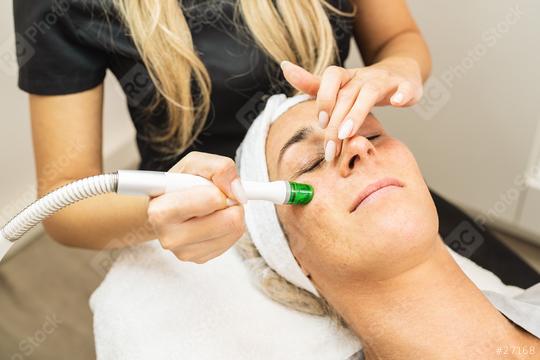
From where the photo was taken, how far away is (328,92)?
0.89 meters

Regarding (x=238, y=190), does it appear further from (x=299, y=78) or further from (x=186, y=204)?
(x=299, y=78)

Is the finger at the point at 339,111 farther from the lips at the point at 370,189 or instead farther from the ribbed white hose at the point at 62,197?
the ribbed white hose at the point at 62,197

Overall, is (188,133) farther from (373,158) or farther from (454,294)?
(454,294)

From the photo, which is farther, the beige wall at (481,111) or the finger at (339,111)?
the beige wall at (481,111)

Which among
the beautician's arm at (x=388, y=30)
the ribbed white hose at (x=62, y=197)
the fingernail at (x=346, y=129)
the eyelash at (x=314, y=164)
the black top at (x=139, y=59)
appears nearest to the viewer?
the ribbed white hose at (x=62, y=197)

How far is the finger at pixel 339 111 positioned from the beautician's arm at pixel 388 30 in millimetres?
421

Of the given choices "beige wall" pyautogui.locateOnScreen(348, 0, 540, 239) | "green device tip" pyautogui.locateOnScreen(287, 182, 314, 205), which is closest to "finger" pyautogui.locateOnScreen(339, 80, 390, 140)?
"green device tip" pyautogui.locateOnScreen(287, 182, 314, 205)

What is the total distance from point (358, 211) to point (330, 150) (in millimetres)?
108

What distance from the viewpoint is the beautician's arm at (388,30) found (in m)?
1.32

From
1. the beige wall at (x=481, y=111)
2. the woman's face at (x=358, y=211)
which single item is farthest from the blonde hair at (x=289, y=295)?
the beige wall at (x=481, y=111)

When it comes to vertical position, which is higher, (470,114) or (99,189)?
(99,189)

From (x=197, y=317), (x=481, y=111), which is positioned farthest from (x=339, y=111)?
(x=481, y=111)

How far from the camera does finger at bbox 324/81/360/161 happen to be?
89 centimetres

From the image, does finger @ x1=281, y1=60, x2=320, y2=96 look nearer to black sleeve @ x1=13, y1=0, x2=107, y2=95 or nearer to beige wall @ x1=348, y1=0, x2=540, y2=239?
black sleeve @ x1=13, y1=0, x2=107, y2=95
